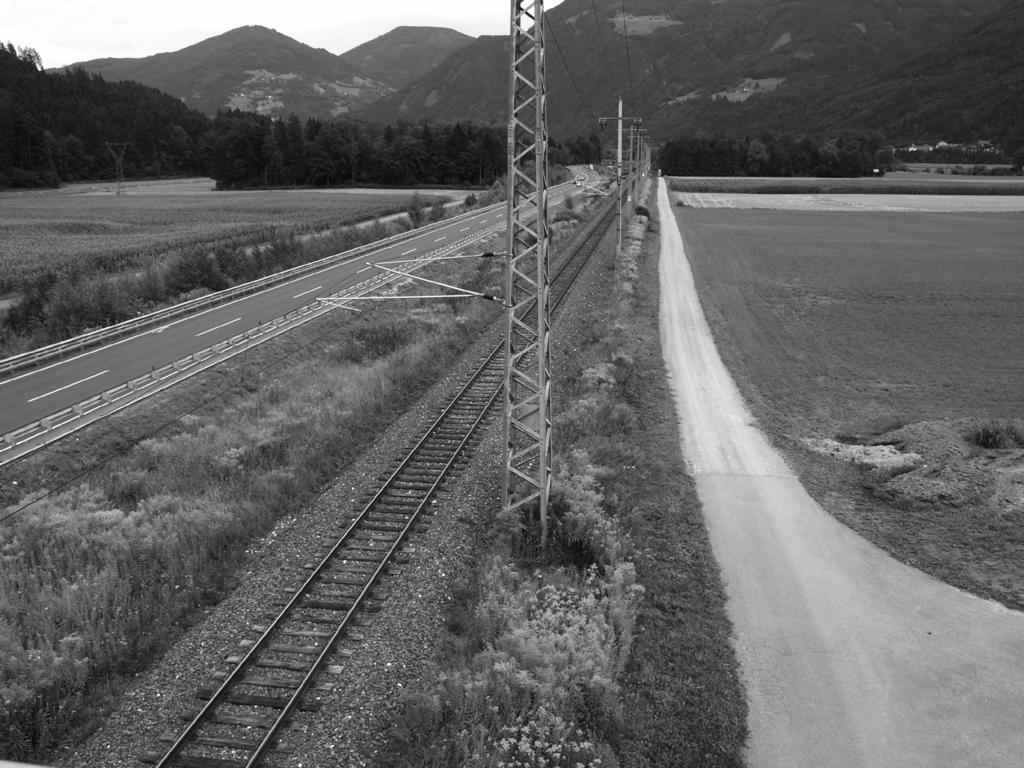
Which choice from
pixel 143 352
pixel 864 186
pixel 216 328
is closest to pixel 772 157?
pixel 864 186

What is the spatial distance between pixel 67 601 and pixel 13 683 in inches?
90.5

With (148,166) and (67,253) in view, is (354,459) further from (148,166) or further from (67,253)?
(148,166)

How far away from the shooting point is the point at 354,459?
20.9 meters

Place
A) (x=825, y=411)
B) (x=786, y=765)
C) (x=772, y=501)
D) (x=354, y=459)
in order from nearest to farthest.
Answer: (x=786, y=765)
(x=772, y=501)
(x=354, y=459)
(x=825, y=411)

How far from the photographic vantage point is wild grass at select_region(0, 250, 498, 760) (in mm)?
11641

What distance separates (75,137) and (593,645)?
186567 millimetres

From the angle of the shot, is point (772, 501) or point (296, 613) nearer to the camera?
point (296, 613)

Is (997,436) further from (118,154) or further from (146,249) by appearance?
(118,154)

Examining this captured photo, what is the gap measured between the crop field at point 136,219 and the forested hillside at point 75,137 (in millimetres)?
9088

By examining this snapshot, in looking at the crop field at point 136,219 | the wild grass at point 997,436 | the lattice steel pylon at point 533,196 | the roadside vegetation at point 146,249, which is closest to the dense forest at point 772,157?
the crop field at point 136,219

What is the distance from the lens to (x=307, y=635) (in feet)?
42.1

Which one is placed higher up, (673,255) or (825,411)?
(673,255)

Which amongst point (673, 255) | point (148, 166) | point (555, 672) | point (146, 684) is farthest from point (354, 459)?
point (148, 166)

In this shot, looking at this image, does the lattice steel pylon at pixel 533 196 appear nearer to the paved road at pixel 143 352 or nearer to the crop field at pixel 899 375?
the crop field at pixel 899 375
